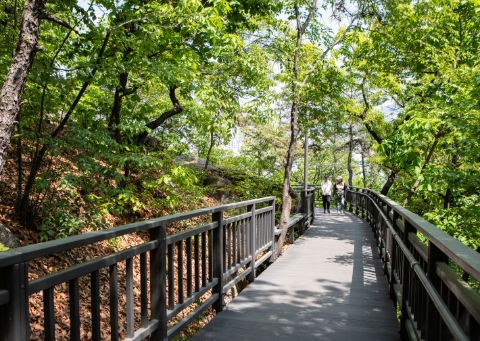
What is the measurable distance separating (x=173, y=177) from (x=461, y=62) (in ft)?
25.4

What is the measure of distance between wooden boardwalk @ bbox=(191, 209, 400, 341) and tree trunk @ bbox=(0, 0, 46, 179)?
10.4 ft

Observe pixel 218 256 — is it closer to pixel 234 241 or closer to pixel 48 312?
pixel 234 241


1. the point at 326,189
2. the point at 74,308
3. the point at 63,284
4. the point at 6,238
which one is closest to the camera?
the point at 74,308

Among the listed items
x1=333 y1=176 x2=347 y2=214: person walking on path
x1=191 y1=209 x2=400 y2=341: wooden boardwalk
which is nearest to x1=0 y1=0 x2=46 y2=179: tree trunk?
x1=191 y1=209 x2=400 y2=341: wooden boardwalk

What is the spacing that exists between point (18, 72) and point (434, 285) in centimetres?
468

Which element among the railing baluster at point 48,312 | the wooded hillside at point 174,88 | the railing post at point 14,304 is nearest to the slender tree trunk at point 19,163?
the wooded hillside at point 174,88

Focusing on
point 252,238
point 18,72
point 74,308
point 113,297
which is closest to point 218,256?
point 252,238

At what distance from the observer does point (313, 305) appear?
4891 millimetres

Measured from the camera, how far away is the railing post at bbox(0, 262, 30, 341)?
5.57ft

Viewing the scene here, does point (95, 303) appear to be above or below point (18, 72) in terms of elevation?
below

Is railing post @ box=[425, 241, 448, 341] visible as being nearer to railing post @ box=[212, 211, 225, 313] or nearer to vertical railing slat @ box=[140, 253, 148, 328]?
vertical railing slat @ box=[140, 253, 148, 328]

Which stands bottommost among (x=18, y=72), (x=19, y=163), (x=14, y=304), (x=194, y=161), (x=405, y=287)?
(x=405, y=287)

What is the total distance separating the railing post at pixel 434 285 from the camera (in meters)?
2.43

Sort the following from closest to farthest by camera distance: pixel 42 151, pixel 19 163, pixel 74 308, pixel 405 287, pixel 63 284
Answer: pixel 74 308, pixel 405 287, pixel 63 284, pixel 42 151, pixel 19 163
